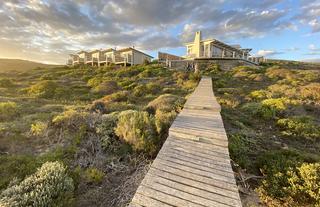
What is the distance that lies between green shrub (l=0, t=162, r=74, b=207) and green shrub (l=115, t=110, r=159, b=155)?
2106 mm

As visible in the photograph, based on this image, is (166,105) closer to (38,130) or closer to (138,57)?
(38,130)

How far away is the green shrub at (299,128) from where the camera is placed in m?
7.72

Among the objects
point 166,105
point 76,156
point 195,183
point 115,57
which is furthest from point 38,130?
point 115,57

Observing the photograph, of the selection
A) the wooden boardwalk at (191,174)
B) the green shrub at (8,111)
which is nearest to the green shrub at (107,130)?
the wooden boardwalk at (191,174)

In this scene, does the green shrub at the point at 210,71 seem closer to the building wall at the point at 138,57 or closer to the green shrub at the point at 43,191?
the building wall at the point at 138,57

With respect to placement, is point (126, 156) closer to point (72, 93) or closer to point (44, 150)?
point (44, 150)

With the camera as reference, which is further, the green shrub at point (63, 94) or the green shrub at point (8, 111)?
the green shrub at point (63, 94)

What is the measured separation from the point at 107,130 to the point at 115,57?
1426 inches

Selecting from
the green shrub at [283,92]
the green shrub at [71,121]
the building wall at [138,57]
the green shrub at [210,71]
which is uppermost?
the building wall at [138,57]

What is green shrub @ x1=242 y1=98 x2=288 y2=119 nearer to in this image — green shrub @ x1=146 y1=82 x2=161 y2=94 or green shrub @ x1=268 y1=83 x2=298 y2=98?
green shrub @ x1=268 y1=83 x2=298 y2=98

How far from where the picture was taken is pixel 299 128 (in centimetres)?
802

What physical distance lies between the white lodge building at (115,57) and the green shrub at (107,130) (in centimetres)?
3279

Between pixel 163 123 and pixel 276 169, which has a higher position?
pixel 163 123

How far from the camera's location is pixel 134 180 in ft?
13.8
